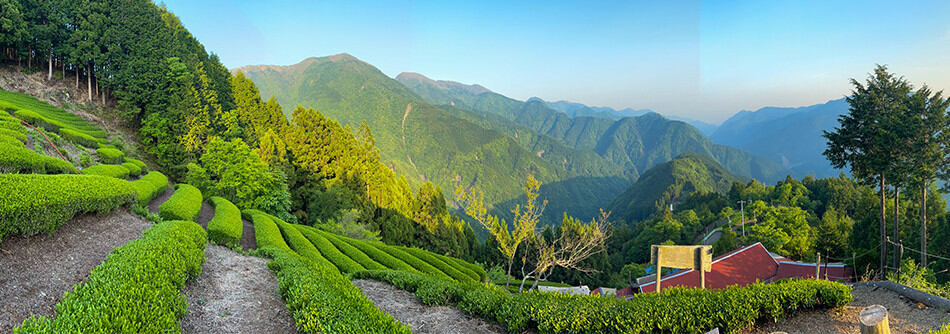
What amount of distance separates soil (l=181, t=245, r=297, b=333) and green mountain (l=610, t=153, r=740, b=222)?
132575 mm

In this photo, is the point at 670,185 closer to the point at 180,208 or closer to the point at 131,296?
the point at 180,208

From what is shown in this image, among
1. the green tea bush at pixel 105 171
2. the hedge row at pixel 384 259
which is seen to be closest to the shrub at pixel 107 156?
the green tea bush at pixel 105 171

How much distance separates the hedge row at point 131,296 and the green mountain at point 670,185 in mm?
134306

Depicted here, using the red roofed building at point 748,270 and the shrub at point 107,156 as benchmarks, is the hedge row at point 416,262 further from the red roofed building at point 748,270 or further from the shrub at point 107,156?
the red roofed building at point 748,270

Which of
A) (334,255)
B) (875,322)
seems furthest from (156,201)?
(875,322)

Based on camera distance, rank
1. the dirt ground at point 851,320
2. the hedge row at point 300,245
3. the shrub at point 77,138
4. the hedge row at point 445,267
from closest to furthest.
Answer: the dirt ground at point 851,320
the hedge row at point 300,245
the hedge row at point 445,267
the shrub at point 77,138

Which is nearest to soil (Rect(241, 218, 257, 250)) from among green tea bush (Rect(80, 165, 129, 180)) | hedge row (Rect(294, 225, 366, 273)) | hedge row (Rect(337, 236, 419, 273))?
hedge row (Rect(294, 225, 366, 273))

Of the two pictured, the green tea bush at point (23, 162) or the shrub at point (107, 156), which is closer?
the green tea bush at point (23, 162)

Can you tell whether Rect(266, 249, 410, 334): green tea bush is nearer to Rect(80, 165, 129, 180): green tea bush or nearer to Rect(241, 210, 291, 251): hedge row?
Rect(241, 210, 291, 251): hedge row

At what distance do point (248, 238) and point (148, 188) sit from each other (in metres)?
3.87

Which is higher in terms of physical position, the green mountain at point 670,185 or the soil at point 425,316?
the soil at point 425,316

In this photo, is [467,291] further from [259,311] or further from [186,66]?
[186,66]

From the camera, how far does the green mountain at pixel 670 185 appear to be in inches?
5231

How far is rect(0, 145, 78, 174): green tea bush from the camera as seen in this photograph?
9.49 m
